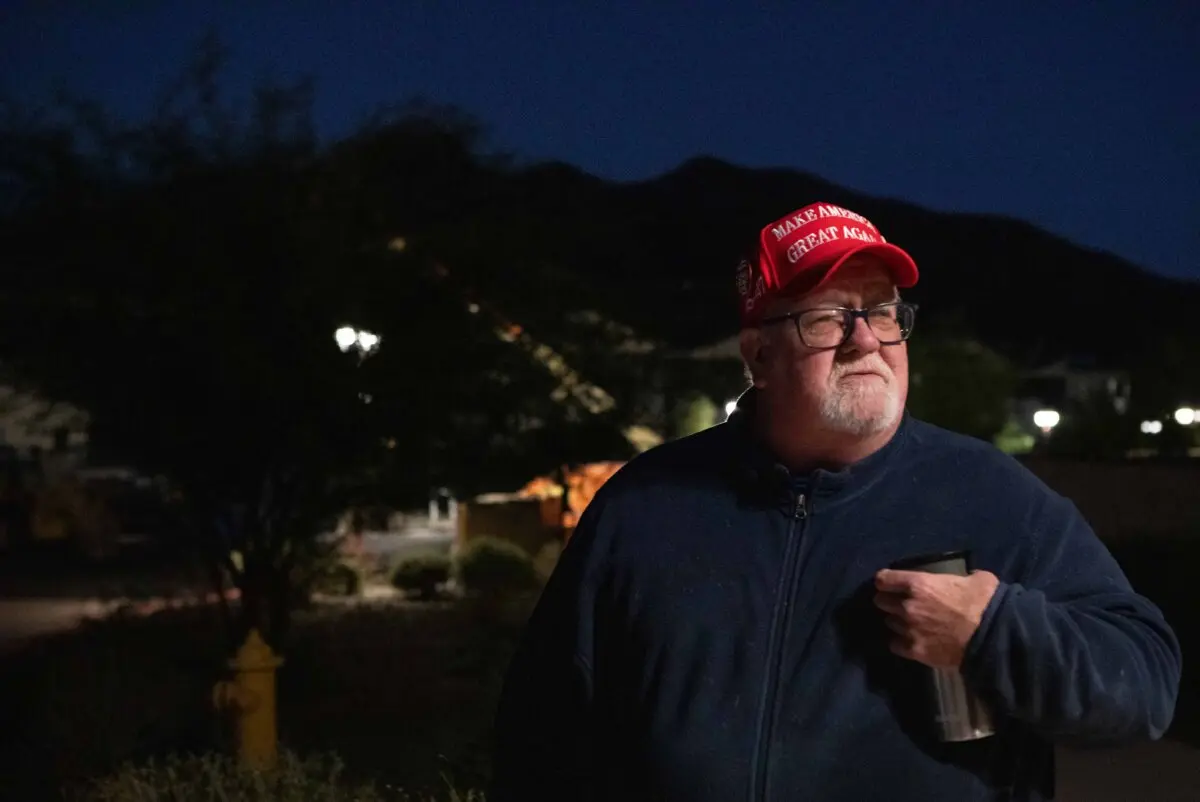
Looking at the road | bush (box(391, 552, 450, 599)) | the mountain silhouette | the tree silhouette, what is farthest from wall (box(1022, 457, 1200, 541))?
the tree silhouette

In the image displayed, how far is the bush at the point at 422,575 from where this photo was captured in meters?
13.9

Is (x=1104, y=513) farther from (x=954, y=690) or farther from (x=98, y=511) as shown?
(x=954, y=690)

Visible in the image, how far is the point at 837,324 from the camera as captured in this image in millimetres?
1957

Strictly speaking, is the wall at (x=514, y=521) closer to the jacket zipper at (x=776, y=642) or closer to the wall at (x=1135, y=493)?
the wall at (x=1135, y=493)

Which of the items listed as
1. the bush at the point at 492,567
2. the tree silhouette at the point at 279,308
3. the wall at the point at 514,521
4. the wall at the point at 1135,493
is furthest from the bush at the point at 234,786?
the wall at the point at 514,521

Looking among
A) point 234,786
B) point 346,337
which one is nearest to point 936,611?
point 234,786

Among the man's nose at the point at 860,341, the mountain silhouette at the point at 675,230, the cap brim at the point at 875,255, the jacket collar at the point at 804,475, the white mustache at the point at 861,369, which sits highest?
the mountain silhouette at the point at 675,230

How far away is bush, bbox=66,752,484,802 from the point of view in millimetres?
4344

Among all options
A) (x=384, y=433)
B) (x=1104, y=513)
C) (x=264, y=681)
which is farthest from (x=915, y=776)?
(x=1104, y=513)

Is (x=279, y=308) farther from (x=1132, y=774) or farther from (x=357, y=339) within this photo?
(x=1132, y=774)

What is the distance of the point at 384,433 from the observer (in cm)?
650

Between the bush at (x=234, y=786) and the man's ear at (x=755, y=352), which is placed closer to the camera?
the man's ear at (x=755, y=352)

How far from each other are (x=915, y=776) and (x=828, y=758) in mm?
123

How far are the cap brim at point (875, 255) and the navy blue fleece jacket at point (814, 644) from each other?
0.25 metres
